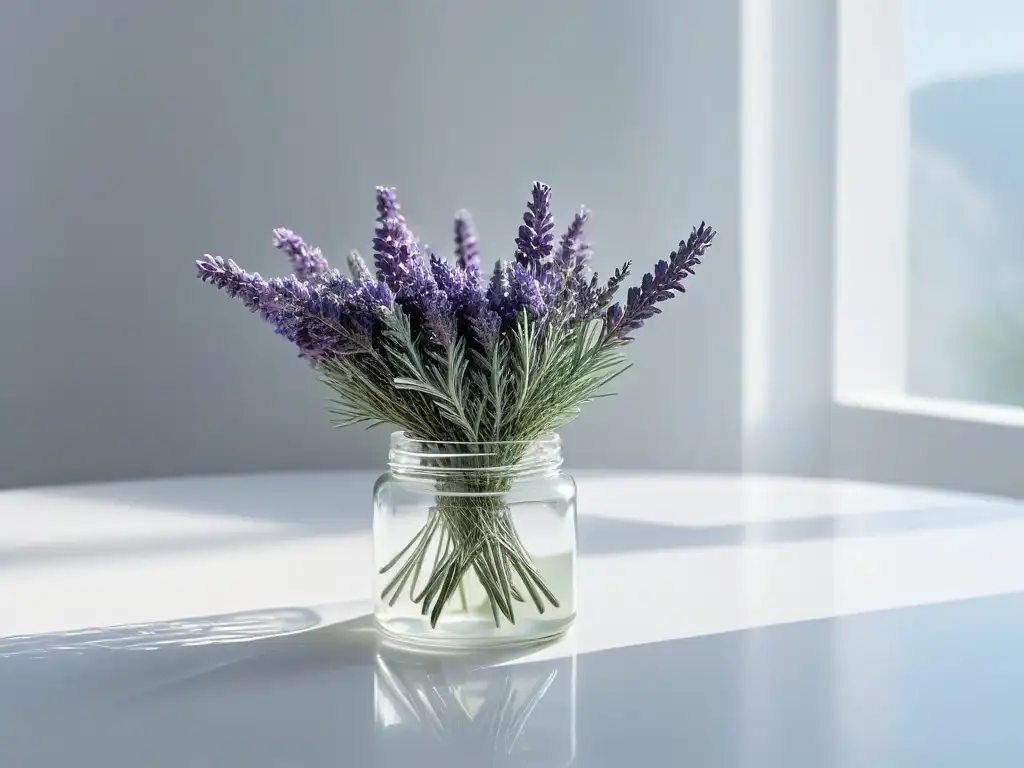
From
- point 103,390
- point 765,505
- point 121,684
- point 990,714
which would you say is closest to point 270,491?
point 765,505

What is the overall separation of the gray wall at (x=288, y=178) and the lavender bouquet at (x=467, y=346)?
168 centimetres

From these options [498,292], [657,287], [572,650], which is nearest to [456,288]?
[498,292]

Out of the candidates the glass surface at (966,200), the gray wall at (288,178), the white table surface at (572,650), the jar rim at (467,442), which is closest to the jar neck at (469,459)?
the jar rim at (467,442)

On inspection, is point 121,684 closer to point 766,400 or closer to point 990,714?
point 990,714

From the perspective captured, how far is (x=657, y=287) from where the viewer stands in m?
0.77

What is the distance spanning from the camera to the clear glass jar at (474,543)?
0.79 m

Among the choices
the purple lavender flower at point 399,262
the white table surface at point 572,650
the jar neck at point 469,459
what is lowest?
the white table surface at point 572,650


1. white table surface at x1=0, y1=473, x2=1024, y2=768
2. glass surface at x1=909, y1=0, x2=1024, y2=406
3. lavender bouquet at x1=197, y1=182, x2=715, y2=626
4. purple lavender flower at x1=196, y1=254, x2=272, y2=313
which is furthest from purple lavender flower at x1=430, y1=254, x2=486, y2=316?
glass surface at x1=909, y1=0, x2=1024, y2=406

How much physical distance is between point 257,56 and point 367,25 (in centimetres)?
24

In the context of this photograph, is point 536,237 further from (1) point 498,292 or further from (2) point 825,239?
(2) point 825,239

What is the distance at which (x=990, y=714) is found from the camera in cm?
68

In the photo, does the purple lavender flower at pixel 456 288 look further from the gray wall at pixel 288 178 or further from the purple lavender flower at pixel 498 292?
the gray wall at pixel 288 178

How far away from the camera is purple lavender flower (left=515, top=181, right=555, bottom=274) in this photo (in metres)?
0.81

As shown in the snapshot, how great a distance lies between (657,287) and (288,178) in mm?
1886
